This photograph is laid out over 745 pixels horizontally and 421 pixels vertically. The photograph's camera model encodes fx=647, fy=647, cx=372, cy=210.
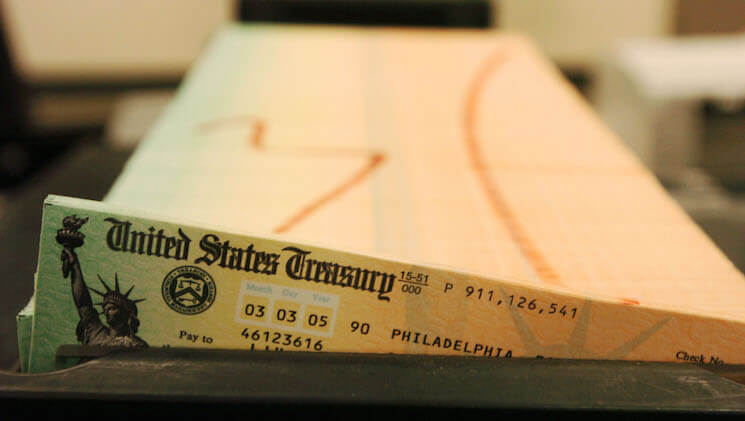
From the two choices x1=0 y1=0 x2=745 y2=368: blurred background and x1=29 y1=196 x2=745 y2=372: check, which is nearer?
x1=29 y1=196 x2=745 y2=372: check

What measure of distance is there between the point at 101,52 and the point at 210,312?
9.22ft

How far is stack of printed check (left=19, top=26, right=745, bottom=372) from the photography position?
0.45 meters

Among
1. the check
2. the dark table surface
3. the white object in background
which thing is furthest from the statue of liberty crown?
the white object in background

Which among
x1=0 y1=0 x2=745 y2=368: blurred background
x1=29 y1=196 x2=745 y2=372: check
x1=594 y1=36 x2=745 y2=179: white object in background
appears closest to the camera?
x1=29 y1=196 x2=745 y2=372: check

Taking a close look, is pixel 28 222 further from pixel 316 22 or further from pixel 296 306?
pixel 316 22

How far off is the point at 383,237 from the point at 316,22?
142 cm

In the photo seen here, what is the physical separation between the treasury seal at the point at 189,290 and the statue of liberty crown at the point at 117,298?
0.02 m

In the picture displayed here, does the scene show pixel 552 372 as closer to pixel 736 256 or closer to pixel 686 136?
pixel 736 256

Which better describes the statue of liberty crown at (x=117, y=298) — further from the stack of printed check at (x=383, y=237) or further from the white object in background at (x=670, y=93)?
the white object in background at (x=670, y=93)

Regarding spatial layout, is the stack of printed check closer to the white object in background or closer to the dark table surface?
the dark table surface

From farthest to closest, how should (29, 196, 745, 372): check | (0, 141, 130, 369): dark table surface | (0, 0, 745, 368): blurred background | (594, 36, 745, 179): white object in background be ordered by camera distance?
(594, 36, 745, 179): white object in background, (0, 0, 745, 368): blurred background, (0, 141, 130, 369): dark table surface, (29, 196, 745, 372): check

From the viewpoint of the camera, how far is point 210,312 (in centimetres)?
47

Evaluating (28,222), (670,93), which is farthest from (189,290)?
(670,93)

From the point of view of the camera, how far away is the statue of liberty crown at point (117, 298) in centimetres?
46
